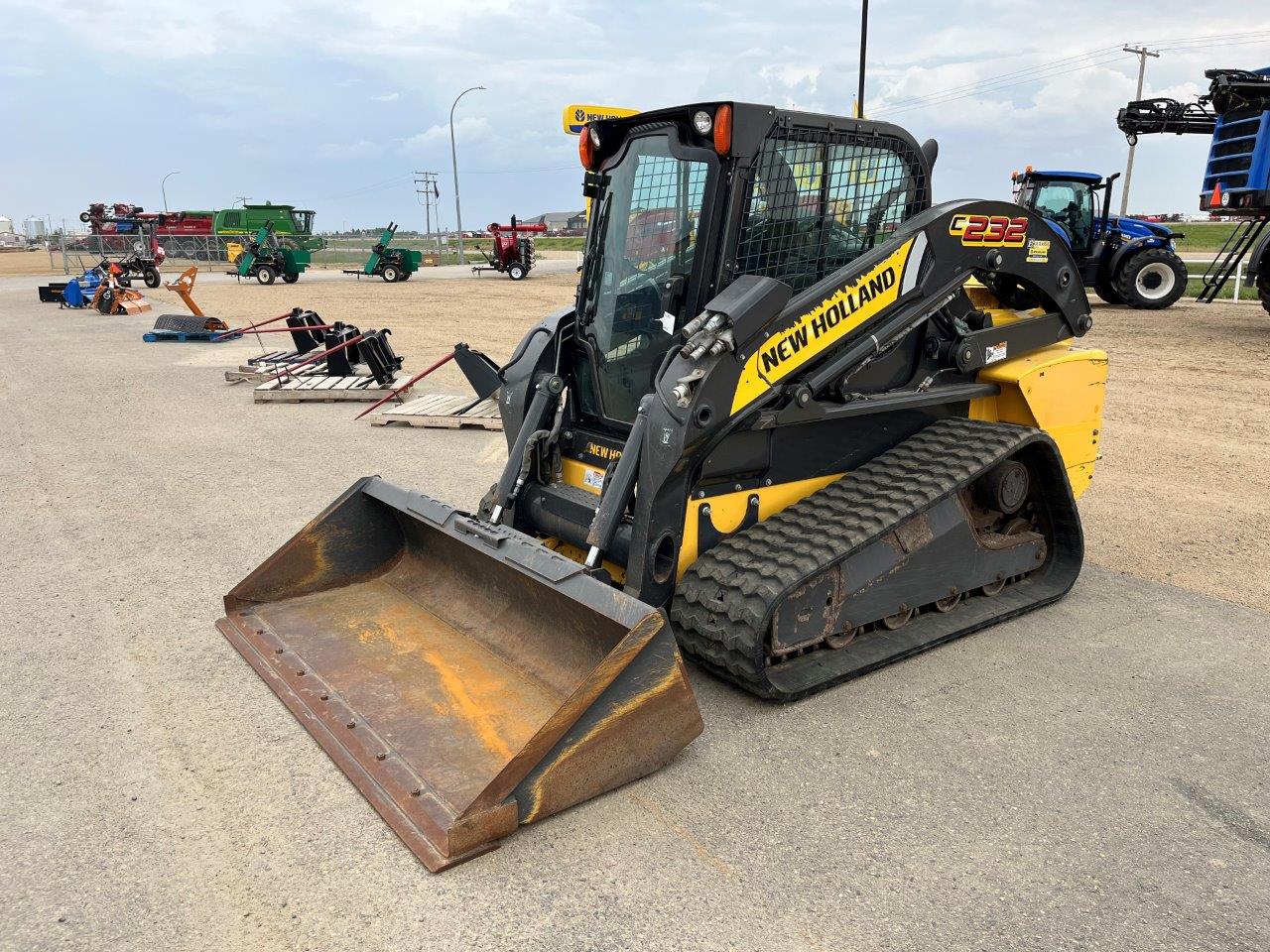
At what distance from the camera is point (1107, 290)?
18609 millimetres

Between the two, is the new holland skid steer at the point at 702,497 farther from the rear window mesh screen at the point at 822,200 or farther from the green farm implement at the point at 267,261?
the green farm implement at the point at 267,261

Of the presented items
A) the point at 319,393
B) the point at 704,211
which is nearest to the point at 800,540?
the point at 704,211

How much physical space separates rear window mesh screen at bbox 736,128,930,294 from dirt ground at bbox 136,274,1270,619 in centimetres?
249

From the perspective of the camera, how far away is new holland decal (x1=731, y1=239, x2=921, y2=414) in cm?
394

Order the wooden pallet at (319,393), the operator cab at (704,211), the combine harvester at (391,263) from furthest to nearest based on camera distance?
the combine harvester at (391,263) < the wooden pallet at (319,393) < the operator cab at (704,211)

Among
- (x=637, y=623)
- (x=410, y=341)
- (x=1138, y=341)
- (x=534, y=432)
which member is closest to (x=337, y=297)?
(x=410, y=341)

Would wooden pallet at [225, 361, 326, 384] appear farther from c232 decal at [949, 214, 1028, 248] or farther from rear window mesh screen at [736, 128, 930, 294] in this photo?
c232 decal at [949, 214, 1028, 248]

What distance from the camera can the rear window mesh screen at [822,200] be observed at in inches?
165

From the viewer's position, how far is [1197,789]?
132 inches

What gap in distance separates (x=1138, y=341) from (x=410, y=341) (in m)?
11.2

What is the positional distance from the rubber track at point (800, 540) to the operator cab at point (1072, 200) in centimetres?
1468

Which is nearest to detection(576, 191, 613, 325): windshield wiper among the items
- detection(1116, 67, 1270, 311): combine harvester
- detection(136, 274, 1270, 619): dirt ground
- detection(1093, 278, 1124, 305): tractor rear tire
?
detection(136, 274, 1270, 619): dirt ground

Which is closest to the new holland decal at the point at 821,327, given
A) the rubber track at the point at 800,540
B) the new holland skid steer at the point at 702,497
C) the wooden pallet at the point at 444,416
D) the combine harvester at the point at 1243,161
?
the new holland skid steer at the point at 702,497

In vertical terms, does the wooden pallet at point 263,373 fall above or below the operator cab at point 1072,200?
below
